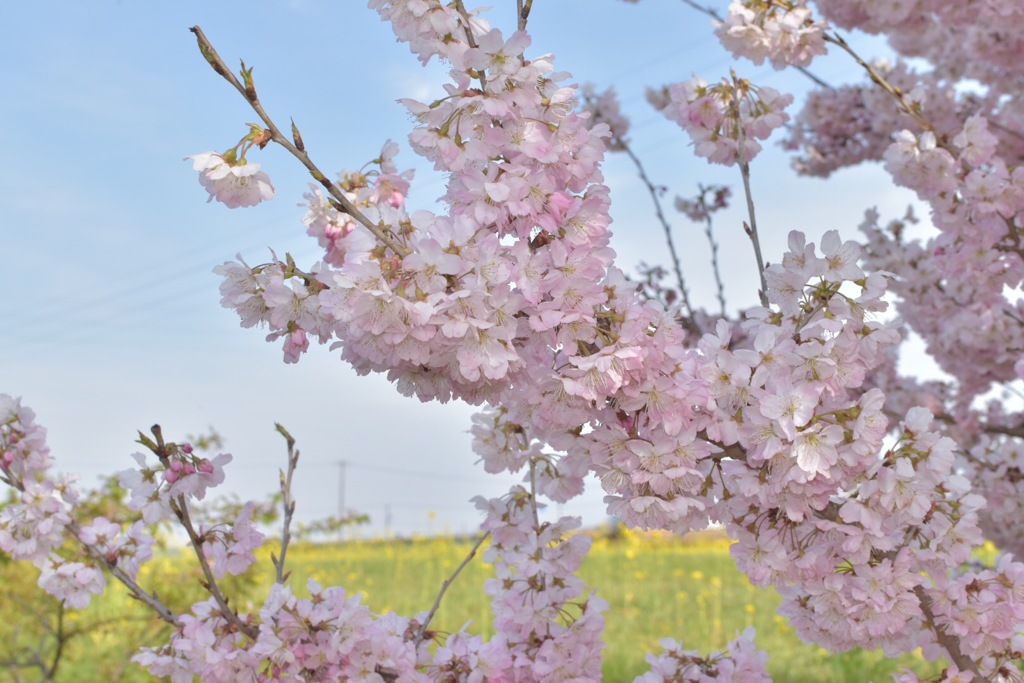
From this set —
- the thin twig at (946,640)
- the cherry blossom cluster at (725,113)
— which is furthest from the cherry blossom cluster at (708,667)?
the cherry blossom cluster at (725,113)

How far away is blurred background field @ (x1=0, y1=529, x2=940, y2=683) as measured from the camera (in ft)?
17.1

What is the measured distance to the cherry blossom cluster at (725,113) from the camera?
260 cm

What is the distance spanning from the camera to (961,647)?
1.93m

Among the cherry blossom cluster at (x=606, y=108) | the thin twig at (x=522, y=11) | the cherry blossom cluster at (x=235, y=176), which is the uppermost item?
the cherry blossom cluster at (x=606, y=108)

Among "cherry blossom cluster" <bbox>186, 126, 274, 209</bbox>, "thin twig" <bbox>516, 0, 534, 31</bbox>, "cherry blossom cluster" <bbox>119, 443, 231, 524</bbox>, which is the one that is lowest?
"cherry blossom cluster" <bbox>119, 443, 231, 524</bbox>

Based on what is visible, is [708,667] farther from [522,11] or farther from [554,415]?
[522,11]

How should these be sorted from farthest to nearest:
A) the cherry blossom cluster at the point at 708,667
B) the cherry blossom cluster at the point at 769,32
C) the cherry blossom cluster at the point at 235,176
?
the cherry blossom cluster at the point at 769,32
the cherry blossom cluster at the point at 708,667
the cherry blossom cluster at the point at 235,176

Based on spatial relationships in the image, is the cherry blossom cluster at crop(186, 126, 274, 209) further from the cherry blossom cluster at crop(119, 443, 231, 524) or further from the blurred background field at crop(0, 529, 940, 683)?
the blurred background field at crop(0, 529, 940, 683)

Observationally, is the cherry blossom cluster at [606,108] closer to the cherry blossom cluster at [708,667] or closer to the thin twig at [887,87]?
the thin twig at [887,87]

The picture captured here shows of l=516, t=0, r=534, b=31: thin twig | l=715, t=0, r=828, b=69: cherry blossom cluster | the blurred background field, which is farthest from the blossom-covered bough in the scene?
the blurred background field

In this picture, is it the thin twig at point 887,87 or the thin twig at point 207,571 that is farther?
the thin twig at point 887,87

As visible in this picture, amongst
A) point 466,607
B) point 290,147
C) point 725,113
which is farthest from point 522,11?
point 466,607

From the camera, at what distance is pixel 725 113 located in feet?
8.55

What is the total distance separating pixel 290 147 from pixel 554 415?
0.62 m
